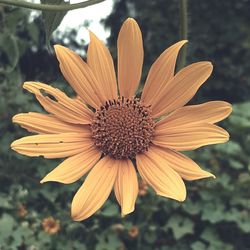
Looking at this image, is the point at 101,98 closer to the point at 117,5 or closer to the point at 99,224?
the point at 99,224

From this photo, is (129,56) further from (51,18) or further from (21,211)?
(21,211)

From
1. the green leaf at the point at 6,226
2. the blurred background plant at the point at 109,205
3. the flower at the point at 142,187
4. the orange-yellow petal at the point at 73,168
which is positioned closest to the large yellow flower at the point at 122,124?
the orange-yellow petal at the point at 73,168

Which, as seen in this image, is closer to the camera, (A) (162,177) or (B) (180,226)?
(A) (162,177)

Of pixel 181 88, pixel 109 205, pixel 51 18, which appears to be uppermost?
pixel 51 18

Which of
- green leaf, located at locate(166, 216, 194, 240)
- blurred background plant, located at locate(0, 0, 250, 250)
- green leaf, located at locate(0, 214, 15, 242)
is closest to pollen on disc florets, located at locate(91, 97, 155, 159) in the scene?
blurred background plant, located at locate(0, 0, 250, 250)

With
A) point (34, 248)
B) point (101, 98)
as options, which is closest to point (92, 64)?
point (101, 98)

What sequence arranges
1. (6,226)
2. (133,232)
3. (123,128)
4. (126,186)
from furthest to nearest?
(133,232)
(6,226)
(123,128)
(126,186)

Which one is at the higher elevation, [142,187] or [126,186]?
Result: [126,186]

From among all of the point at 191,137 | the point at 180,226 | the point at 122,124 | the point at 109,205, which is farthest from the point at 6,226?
the point at 191,137
